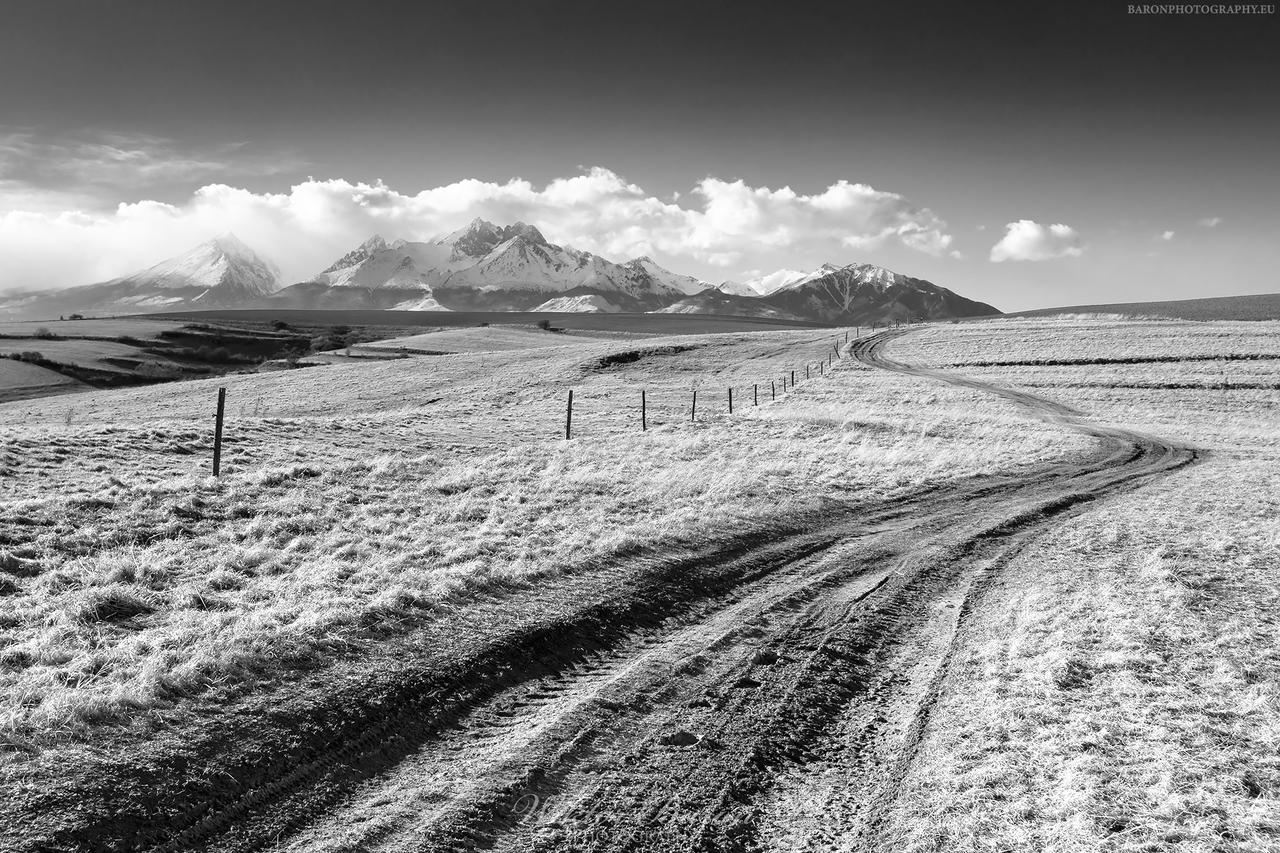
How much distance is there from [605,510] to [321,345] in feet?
290

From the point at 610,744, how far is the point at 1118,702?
446 centimetres

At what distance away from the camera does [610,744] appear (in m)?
5.44

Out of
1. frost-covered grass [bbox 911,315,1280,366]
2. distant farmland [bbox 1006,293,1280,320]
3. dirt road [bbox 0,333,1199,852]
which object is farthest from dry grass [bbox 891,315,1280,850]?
distant farmland [bbox 1006,293,1280,320]

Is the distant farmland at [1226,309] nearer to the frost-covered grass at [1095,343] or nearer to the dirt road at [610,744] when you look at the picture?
the frost-covered grass at [1095,343]

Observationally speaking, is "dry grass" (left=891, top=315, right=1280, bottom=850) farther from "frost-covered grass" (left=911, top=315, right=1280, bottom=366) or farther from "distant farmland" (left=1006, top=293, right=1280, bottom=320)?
"distant farmland" (left=1006, top=293, right=1280, bottom=320)

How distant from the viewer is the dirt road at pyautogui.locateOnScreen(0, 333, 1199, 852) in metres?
4.39

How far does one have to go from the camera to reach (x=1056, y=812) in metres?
4.63

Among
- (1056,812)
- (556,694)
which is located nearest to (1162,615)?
(1056,812)

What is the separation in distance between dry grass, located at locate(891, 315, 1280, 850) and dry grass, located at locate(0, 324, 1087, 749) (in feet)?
16.8

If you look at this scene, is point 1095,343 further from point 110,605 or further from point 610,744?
point 110,605

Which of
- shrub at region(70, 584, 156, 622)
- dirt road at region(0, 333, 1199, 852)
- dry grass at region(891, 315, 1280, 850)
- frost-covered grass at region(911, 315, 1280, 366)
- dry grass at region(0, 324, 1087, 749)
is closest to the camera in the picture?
dirt road at region(0, 333, 1199, 852)

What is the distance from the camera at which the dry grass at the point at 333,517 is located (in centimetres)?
655

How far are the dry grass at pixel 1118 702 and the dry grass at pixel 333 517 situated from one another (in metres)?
5.11

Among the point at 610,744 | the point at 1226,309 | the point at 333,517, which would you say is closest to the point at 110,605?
the point at 333,517
